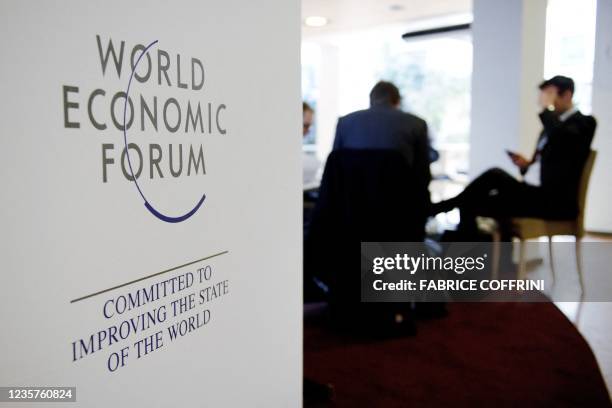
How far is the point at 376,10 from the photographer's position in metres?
5.66

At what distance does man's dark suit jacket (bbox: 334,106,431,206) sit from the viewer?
266cm

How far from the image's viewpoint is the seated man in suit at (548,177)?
312 cm

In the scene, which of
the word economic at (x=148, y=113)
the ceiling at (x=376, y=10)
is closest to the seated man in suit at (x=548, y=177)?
the word economic at (x=148, y=113)

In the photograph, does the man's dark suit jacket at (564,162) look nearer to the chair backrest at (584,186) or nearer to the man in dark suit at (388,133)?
the chair backrest at (584,186)

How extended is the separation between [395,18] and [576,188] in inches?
144

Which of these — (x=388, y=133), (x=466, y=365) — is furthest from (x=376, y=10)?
(x=466, y=365)

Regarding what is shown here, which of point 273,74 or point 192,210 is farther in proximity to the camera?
point 273,74

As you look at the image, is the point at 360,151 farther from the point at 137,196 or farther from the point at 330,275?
the point at 137,196

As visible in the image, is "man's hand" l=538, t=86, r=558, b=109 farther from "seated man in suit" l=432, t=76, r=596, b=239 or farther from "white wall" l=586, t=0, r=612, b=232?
"white wall" l=586, t=0, r=612, b=232

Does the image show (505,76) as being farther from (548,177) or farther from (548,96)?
(548,177)

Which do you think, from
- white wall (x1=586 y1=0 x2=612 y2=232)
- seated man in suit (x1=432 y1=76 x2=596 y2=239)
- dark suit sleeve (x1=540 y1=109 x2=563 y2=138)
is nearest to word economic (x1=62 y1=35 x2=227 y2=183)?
seated man in suit (x1=432 y1=76 x2=596 y2=239)

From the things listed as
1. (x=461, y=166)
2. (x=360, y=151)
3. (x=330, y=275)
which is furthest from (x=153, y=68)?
(x=461, y=166)

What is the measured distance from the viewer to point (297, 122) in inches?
49.3

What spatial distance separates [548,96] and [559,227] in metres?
0.85
